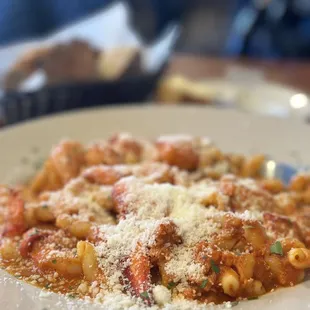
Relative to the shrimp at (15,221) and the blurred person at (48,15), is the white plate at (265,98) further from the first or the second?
the blurred person at (48,15)

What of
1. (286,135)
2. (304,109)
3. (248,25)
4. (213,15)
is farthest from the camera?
(213,15)

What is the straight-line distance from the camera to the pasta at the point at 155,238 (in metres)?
1.21

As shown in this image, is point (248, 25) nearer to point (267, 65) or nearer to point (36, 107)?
point (267, 65)

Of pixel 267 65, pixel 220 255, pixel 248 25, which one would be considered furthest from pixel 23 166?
pixel 248 25

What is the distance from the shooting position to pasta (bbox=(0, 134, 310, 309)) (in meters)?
1.21

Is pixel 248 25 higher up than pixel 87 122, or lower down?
higher up

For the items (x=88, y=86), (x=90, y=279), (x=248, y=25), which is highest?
(x=248, y=25)

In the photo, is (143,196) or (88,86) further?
(88,86)

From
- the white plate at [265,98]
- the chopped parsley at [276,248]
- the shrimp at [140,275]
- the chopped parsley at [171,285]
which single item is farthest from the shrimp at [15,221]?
the white plate at [265,98]

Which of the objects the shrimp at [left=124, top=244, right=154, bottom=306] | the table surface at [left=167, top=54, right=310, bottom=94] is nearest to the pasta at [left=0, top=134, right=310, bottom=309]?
the shrimp at [left=124, top=244, right=154, bottom=306]

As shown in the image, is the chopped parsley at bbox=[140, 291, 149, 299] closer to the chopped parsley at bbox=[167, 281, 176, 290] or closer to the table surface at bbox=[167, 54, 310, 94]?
the chopped parsley at bbox=[167, 281, 176, 290]

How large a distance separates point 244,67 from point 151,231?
2.31m

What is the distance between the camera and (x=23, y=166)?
192cm

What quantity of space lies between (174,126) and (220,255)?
3.47 feet
